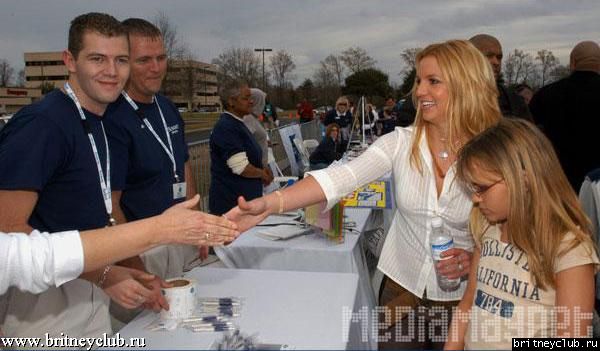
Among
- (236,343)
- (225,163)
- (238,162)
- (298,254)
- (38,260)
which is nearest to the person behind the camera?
(38,260)

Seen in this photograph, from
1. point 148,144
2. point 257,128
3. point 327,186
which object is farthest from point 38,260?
point 257,128

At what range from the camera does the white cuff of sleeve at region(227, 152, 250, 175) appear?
4254 millimetres

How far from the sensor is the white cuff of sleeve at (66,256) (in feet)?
4.47

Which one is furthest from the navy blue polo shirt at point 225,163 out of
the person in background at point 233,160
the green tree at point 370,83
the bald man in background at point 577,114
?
the green tree at point 370,83

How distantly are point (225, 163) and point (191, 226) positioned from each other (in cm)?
281

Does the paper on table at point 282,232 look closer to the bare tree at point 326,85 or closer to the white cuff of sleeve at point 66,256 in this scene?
the white cuff of sleeve at point 66,256

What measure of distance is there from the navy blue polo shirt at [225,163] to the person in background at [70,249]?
2.79 metres

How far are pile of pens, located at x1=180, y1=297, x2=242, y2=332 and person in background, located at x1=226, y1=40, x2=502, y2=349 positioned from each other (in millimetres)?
398

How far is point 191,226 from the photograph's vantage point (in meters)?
1.60

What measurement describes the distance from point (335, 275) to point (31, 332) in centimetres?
119

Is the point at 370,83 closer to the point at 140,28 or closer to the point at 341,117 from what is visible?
the point at 341,117

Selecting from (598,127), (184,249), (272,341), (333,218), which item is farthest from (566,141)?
(272,341)

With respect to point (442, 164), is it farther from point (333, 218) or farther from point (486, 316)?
point (333, 218)

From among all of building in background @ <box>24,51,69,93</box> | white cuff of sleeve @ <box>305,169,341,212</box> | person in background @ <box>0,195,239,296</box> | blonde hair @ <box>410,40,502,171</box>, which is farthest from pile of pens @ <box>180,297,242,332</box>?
building in background @ <box>24,51,69,93</box>
